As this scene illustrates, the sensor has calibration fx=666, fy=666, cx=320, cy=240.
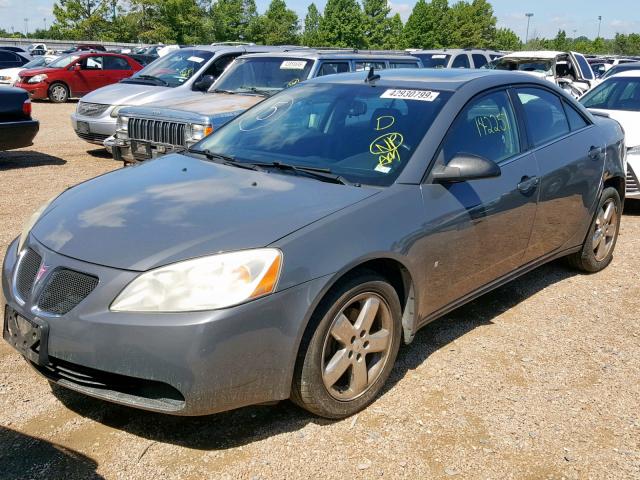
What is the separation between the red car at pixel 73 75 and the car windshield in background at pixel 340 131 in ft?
59.1

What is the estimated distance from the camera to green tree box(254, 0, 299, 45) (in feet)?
247

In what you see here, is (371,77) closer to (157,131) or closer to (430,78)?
(430,78)

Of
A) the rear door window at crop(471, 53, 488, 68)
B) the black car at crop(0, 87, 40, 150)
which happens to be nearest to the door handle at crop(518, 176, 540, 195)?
the black car at crop(0, 87, 40, 150)

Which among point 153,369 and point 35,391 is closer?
point 153,369

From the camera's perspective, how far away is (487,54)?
16.6m

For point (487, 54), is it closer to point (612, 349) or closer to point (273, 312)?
point (612, 349)

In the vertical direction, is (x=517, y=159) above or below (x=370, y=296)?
above

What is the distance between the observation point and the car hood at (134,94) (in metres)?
9.82

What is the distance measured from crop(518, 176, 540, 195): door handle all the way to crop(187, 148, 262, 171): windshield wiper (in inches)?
65.5

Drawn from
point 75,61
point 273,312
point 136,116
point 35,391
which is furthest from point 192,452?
point 75,61

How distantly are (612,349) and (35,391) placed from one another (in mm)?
3412

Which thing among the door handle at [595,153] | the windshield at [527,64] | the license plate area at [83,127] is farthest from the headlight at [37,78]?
the door handle at [595,153]

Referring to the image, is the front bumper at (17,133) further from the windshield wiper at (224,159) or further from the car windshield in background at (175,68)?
the windshield wiper at (224,159)

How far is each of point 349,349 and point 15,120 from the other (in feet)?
25.5
